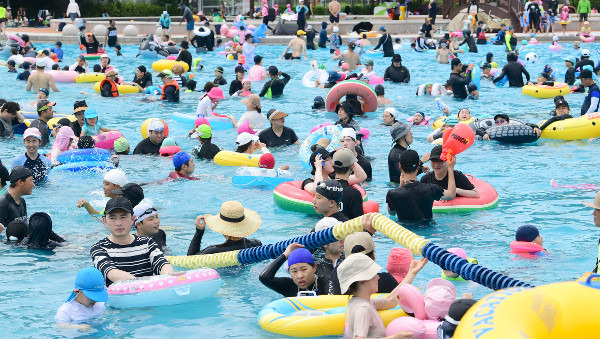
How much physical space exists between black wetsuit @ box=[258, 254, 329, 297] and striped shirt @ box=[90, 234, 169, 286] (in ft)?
3.23

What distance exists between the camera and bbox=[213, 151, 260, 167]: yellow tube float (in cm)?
1397

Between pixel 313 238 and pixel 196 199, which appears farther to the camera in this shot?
pixel 196 199

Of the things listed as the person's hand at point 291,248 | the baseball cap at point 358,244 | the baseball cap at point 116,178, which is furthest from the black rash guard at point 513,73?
the baseball cap at point 358,244

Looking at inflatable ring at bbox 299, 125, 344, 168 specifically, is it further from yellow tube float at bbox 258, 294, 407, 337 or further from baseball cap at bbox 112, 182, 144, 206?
yellow tube float at bbox 258, 294, 407, 337

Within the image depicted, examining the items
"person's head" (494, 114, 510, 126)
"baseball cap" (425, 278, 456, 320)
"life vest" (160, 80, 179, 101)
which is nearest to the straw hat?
"baseball cap" (425, 278, 456, 320)

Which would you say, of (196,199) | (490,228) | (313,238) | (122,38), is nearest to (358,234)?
(313,238)

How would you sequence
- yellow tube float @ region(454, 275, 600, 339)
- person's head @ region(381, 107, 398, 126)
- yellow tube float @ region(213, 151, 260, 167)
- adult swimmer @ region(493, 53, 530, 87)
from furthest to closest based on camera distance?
adult swimmer @ region(493, 53, 530, 87), person's head @ region(381, 107, 398, 126), yellow tube float @ region(213, 151, 260, 167), yellow tube float @ region(454, 275, 600, 339)

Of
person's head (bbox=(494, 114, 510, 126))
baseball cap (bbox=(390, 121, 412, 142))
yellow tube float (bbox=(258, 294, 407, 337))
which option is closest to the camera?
yellow tube float (bbox=(258, 294, 407, 337))

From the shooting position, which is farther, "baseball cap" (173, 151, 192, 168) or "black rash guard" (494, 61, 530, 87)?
"black rash guard" (494, 61, 530, 87)

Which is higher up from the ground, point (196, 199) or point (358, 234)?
point (358, 234)

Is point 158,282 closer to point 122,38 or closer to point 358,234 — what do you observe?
point 358,234

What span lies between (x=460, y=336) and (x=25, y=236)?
6266 millimetres

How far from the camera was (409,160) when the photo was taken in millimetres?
9547

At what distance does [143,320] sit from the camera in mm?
7527
